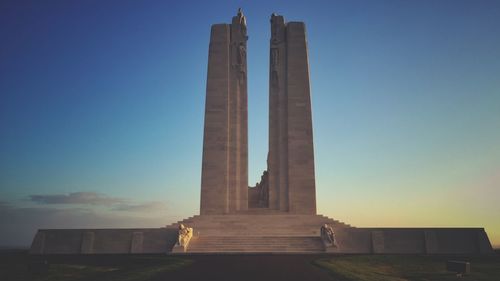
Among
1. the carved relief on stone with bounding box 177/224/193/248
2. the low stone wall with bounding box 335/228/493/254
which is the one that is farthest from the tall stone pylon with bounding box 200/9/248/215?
the low stone wall with bounding box 335/228/493/254

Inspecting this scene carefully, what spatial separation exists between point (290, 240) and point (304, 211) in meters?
6.90

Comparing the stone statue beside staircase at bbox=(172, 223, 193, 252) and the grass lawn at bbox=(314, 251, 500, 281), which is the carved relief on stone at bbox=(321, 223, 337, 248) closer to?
the grass lawn at bbox=(314, 251, 500, 281)

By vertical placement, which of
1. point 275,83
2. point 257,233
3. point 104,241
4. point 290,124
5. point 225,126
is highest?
point 275,83

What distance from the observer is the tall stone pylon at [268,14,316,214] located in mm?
30578

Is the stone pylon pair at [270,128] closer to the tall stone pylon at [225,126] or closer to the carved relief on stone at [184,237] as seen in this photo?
the tall stone pylon at [225,126]

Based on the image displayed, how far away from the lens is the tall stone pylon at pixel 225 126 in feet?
101

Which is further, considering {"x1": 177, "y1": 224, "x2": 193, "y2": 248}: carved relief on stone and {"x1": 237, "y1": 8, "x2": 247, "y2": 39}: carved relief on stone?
{"x1": 237, "y1": 8, "x2": 247, "y2": 39}: carved relief on stone

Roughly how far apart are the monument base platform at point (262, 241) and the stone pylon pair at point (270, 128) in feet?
16.4

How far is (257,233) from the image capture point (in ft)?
84.5

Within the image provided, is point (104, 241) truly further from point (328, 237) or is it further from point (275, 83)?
point (275, 83)

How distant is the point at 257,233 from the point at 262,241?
266 cm

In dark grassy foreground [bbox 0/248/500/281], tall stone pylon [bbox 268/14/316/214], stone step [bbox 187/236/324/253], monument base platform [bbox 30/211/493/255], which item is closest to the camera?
dark grassy foreground [bbox 0/248/500/281]

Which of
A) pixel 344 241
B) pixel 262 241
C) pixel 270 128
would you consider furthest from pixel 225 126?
pixel 344 241

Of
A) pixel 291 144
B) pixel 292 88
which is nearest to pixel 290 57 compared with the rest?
pixel 292 88
